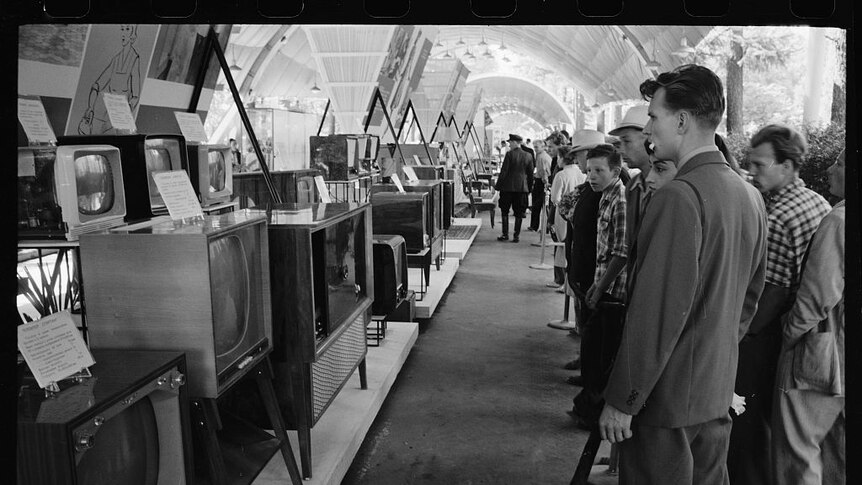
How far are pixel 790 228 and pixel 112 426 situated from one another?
2530 mm

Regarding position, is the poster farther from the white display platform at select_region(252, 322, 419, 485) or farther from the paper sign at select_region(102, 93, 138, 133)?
the white display platform at select_region(252, 322, 419, 485)

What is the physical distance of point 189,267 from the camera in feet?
7.26

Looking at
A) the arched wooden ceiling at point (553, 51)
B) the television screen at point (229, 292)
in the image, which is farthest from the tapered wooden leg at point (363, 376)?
the arched wooden ceiling at point (553, 51)

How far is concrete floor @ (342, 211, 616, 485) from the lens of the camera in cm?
371

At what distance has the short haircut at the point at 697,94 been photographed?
6.46ft

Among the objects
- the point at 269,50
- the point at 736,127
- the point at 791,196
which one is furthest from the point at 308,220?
the point at 269,50

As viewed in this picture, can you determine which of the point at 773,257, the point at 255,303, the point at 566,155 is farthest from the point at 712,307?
the point at 566,155

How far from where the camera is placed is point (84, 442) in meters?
1.59

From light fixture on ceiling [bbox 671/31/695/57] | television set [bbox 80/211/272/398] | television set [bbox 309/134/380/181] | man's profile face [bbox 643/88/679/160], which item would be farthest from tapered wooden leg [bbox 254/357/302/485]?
light fixture on ceiling [bbox 671/31/695/57]

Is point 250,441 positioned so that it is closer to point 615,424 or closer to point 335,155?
point 615,424

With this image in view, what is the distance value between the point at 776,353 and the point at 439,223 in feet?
17.8

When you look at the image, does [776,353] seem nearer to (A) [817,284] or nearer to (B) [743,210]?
(A) [817,284]

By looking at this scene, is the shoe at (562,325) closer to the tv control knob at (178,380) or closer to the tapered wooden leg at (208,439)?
the tapered wooden leg at (208,439)

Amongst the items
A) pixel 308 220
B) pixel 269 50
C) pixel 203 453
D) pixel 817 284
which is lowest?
pixel 203 453
